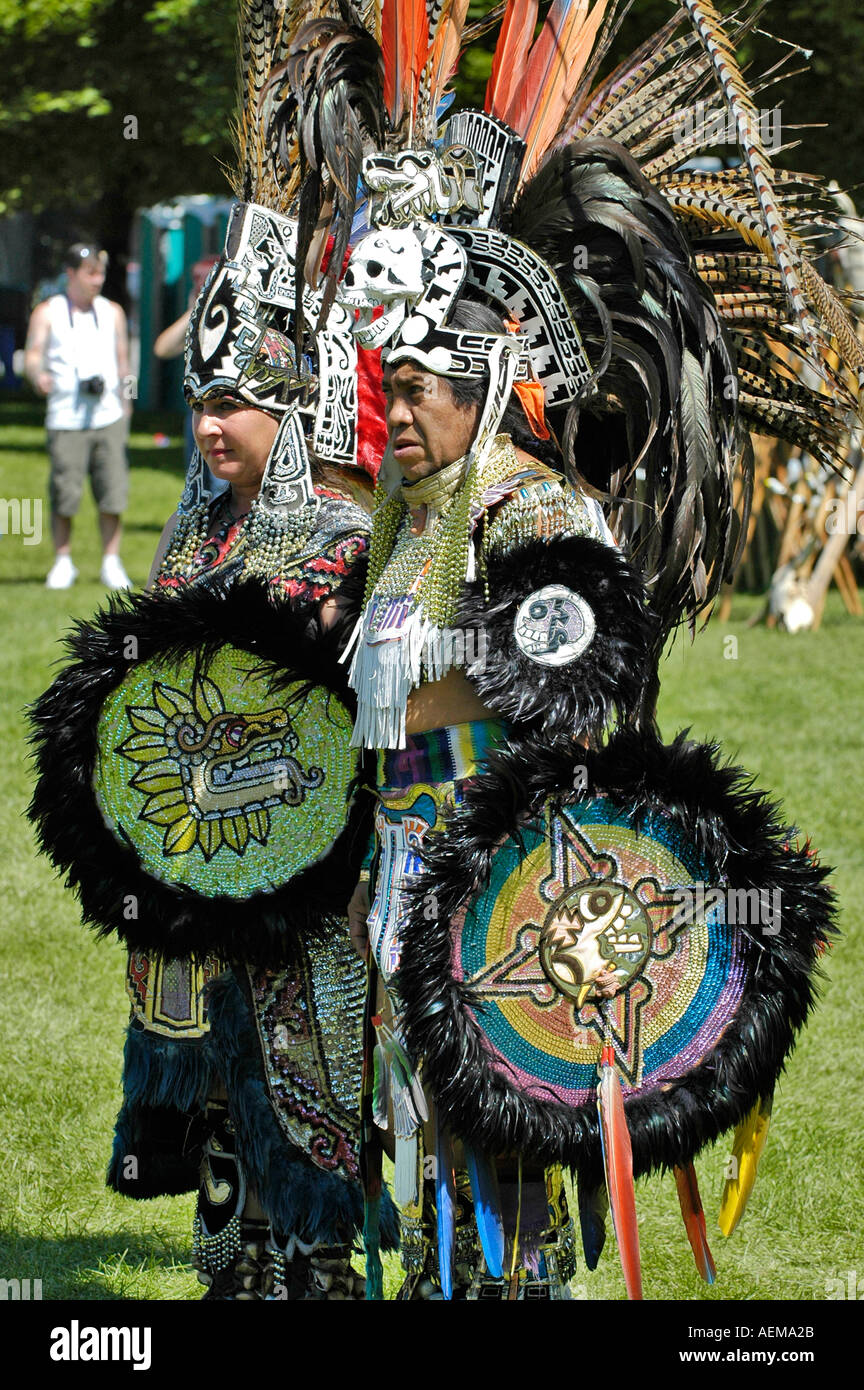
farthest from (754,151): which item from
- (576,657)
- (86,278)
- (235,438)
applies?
(86,278)

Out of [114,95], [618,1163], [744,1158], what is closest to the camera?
[618,1163]

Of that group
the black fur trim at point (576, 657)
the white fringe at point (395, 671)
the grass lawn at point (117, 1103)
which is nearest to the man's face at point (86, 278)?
the grass lawn at point (117, 1103)

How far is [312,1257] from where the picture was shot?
140 inches

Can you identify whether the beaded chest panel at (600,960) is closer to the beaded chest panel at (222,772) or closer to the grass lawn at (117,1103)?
the beaded chest panel at (222,772)

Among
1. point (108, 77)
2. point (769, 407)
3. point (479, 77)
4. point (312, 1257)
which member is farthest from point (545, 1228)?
point (108, 77)

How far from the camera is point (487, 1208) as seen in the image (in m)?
2.91

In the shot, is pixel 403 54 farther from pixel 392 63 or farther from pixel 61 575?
pixel 61 575

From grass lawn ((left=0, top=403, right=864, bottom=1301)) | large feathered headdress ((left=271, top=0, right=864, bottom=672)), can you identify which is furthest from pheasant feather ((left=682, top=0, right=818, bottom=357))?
grass lawn ((left=0, top=403, right=864, bottom=1301))

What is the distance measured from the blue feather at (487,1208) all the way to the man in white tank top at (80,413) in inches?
375

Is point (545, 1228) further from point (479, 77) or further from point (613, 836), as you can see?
point (479, 77)

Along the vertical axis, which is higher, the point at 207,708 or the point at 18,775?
the point at 18,775

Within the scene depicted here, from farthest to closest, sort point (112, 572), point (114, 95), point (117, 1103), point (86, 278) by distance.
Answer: point (114, 95), point (112, 572), point (86, 278), point (117, 1103)

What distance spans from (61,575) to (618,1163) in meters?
9.96

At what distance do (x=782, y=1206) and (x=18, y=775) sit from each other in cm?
463
